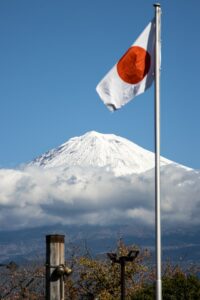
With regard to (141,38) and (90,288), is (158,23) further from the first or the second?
(90,288)

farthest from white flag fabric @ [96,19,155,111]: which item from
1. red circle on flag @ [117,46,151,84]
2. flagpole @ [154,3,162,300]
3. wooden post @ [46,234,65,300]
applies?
wooden post @ [46,234,65,300]

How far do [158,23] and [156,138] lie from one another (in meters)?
2.60

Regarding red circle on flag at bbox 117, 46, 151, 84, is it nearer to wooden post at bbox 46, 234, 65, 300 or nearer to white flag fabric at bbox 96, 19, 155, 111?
white flag fabric at bbox 96, 19, 155, 111

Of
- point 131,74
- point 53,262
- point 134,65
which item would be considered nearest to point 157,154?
point 131,74

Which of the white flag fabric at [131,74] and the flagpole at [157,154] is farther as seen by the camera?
the white flag fabric at [131,74]

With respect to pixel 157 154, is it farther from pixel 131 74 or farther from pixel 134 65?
pixel 134 65

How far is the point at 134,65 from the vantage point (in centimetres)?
1917

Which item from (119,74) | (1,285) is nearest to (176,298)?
(1,285)

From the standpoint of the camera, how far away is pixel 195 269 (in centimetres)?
6931

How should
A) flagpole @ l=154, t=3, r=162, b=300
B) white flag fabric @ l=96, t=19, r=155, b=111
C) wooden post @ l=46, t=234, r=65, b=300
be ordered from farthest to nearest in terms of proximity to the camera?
white flag fabric @ l=96, t=19, r=155, b=111
flagpole @ l=154, t=3, r=162, b=300
wooden post @ l=46, t=234, r=65, b=300

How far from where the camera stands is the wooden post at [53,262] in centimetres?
1490

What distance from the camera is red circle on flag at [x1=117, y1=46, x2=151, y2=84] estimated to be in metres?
19.0

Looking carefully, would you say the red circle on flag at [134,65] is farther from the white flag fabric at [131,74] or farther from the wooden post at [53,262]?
the wooden post at [53,262]

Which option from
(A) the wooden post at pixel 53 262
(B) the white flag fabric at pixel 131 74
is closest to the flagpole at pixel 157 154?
(B) the white flag fabric at pixel 131 74
